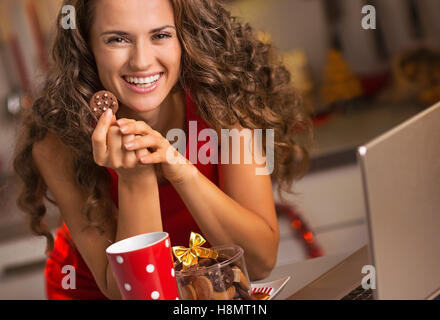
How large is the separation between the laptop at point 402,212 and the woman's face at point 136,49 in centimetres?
50

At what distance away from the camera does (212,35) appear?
133 cm

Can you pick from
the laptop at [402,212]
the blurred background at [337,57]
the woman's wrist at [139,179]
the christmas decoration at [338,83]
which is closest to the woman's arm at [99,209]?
the woman's wrist at [139,179]

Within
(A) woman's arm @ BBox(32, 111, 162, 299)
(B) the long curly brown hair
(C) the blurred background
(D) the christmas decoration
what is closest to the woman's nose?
(B) the long curly brown hair

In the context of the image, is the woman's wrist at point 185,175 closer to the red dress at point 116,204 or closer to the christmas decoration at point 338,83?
the red dress at point 116,204

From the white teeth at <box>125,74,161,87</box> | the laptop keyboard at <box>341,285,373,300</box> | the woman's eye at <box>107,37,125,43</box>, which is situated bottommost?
the laptop keyboard at <box>341,285,373,300</box>

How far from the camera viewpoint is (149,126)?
→ 1.20 metres

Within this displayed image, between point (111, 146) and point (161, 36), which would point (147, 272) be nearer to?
point (111, 146)

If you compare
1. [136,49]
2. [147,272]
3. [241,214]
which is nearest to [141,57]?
[136,49]

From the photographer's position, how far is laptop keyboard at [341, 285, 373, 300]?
2.83 ft

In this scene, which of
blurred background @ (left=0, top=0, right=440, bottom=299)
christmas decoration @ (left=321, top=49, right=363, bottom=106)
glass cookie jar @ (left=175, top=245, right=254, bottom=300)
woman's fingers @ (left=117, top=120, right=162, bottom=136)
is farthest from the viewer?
christmas decoration @ (left=321, top=49, right=363, bottom=106)

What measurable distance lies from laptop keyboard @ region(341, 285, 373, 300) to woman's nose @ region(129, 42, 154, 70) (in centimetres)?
55

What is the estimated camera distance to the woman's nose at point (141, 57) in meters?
1.15

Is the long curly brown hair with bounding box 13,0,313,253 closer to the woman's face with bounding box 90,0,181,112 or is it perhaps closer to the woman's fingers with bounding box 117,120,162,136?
the woman's face with bounding box 90,0,181,112

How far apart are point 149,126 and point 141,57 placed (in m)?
0.13
